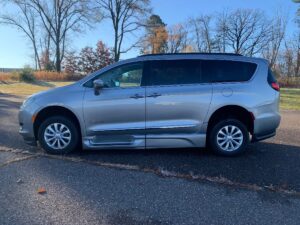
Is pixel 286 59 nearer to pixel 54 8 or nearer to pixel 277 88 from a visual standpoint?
pixel 54 8

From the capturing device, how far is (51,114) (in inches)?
236

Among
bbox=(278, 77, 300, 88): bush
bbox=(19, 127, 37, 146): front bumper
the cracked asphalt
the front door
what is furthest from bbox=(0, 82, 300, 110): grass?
bbox=(278, 77, 300, 88): bush

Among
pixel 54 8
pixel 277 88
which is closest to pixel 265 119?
pixel 277 88

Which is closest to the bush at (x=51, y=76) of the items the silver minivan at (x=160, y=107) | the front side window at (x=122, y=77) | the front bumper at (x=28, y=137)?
the front bumper at (x=28, y=137)

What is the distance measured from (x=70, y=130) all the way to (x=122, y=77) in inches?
51.3

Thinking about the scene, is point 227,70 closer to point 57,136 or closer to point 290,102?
point 57,136

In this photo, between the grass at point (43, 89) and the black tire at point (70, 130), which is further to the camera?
the grass at point (43, 89)

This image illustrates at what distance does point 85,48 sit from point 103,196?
49205 mm

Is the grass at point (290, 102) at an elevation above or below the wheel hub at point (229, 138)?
below

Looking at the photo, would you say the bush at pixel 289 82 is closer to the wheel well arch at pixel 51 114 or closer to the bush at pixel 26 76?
the bush at pixel 26 76

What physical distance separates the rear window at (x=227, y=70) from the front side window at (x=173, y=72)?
0.54ft

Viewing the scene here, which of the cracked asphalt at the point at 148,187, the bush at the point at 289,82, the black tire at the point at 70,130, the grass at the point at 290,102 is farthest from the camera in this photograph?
the bush at the point at 289,82

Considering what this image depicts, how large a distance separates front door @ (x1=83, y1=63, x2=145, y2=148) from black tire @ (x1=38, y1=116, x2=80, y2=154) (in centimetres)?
24

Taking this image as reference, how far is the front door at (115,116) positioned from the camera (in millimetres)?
5719
